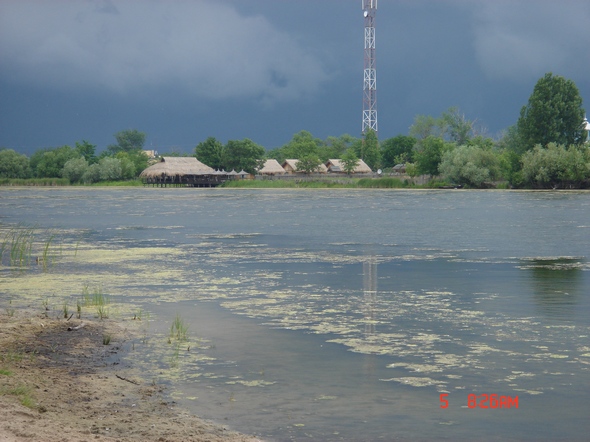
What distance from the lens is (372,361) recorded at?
10789mm

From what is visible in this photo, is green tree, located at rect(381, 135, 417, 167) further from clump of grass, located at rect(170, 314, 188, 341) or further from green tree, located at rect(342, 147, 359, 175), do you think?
clump of grass, located at rect(170, 314, 188, 341)

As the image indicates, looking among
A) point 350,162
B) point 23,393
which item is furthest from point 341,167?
point 23,393

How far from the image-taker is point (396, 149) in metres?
173

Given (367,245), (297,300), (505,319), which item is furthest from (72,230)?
(505,319)

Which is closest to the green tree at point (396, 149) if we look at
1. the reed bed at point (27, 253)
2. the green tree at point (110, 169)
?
the green tree at point (110, 169)

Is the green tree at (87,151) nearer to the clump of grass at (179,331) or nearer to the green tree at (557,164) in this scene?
the green tree at (557,164)

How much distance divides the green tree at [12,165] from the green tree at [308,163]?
179 ft

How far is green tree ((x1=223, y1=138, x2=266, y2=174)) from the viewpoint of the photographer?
505ft

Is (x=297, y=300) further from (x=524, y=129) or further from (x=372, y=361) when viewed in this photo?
(x=524, y=129)

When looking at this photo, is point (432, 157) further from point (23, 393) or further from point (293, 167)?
point (23, 393)

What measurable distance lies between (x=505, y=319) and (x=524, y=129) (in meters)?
91.9

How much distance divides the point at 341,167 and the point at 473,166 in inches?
2386

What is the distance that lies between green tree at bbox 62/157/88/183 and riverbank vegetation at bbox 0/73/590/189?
0.62 feet

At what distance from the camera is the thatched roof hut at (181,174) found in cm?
14462
